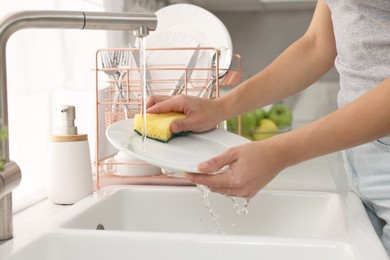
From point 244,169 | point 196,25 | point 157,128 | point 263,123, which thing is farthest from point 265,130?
point 244,169

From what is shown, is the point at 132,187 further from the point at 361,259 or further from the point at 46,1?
the point at 361,259

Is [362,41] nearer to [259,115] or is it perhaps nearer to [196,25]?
[196,25]

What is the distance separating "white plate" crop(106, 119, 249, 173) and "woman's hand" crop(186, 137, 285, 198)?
3 cm

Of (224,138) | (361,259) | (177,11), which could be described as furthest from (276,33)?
(361,259)

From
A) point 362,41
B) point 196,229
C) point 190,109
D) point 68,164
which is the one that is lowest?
point 196,229

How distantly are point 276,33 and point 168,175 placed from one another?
1.56 m

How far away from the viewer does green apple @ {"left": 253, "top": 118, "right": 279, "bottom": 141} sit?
211cm

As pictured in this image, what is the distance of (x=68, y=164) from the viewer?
40.6 inches

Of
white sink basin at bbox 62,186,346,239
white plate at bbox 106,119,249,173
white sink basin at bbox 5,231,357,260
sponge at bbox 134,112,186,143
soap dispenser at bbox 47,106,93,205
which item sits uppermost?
sponge at bbox 134,112,186,143

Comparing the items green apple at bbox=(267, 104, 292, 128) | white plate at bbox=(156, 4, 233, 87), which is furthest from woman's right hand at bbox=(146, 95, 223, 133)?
green apple at bbox=(267, 104, 292, 128)

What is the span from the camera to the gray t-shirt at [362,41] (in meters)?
0.84

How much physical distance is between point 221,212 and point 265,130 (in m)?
1.08

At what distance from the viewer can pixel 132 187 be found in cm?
112

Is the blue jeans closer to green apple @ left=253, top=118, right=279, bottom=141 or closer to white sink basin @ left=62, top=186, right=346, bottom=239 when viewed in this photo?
white sink basin @ left=62, top=186, right=346, bottom=239
